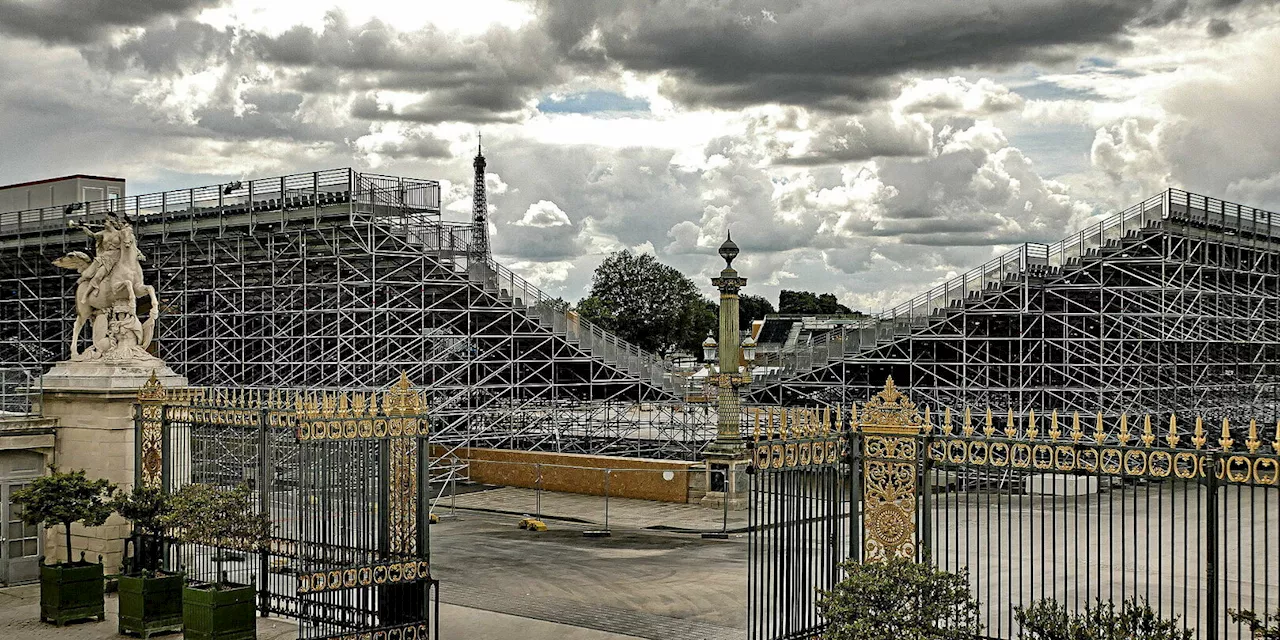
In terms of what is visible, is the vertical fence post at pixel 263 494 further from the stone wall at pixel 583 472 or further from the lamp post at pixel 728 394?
the stone wall at pixel 583 472

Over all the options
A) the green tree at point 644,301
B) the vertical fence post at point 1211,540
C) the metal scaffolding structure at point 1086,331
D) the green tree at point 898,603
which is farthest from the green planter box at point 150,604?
the green tree at point 644,301

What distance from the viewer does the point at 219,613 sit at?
46.4 ft

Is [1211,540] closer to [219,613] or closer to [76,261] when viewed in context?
[219,613]

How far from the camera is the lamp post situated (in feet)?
94.0

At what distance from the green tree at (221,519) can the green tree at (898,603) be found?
715 cm

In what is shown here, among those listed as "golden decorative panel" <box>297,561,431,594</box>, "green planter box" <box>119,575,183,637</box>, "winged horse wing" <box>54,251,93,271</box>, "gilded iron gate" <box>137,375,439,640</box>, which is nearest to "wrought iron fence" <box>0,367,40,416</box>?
"winged horse wing" <box>54,251,93,271</box>

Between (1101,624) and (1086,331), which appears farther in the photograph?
(1086,331)

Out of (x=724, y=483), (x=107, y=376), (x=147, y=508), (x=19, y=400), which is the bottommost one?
(x=724, y=483)

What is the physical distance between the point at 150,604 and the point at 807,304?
111 meters

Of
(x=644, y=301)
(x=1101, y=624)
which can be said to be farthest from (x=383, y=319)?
(x=644, y=301)

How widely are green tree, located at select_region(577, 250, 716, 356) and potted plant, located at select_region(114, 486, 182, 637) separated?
61499 mm

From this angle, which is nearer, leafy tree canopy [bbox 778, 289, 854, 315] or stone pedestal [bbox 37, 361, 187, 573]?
stone pedestal [bbox 37, 361, 187, 573]

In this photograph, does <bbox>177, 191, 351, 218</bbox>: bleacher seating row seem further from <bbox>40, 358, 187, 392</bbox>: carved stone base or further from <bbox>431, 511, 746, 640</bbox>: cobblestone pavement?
<bbox>40, 358, 187, 392</bbox>: carved stone base

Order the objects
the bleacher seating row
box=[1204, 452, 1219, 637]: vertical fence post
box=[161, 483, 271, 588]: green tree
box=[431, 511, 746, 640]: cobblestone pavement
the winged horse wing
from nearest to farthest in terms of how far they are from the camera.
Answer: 1. box=[1204, 452, 1219, 637]: vertical fence post
2. box=[161, 483, 271, 588]: green tree
3. box=[431, 511, 746, 640]: cobblestone pavement
4. the winged horse wing
5. the bleacher seating row
